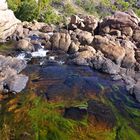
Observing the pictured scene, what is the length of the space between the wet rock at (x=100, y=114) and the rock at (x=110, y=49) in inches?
372

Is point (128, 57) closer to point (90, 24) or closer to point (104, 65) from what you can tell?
point (104, 65)

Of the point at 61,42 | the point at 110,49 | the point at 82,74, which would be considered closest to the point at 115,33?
the point at 110,49

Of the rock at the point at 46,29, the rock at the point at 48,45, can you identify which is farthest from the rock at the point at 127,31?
the rock at the point at 46,29

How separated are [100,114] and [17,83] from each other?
725 centimetres

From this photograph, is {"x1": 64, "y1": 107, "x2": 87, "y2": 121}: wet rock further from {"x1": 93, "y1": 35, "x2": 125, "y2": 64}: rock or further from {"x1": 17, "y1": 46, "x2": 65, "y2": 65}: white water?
{"x1": 93, "y1": 35, "x2": 125, "y2": 64}: rock

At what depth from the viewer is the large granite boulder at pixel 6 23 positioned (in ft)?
125

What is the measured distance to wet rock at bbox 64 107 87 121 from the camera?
19.9m

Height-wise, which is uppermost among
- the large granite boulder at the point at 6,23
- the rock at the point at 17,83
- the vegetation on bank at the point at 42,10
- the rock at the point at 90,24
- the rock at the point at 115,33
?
the rock at the point at 17,83

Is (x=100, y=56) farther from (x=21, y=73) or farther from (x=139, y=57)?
(x=21, y=73)

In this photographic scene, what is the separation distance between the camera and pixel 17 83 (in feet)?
78.2

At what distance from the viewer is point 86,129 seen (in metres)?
18.6

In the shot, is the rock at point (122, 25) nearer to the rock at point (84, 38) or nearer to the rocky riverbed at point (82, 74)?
the rocky riverbed at point (82, 74)

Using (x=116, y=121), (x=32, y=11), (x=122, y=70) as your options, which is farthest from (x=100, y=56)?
(x=32, y=11)

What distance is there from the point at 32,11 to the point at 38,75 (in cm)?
2351
